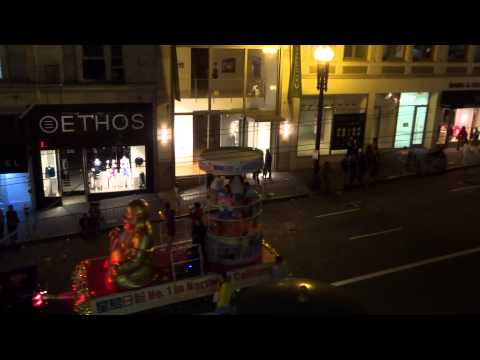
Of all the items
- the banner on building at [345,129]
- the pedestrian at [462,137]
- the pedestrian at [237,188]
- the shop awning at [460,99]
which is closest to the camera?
the pedestrian at [237,188]

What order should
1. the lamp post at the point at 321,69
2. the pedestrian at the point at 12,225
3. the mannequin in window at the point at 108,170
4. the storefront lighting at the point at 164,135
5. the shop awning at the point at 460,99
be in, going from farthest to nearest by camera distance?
the shop awning at the point at 460,99, the storefront lighting at the point at 164,135, the mannequin in window at the point at 108,170, the lamp post at the point at 321,69, the pedestrian at the point at 12,225

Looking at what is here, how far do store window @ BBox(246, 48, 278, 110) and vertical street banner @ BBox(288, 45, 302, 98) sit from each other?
842 mm

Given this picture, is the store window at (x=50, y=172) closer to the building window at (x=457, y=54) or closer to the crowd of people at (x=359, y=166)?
the crowd of people at (x=359, y=166)

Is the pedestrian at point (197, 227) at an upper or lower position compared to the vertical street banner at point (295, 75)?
lower

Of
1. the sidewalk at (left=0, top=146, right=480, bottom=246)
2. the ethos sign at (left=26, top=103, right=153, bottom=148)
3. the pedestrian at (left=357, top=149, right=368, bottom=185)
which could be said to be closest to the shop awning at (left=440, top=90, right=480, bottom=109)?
the sidewalk at (left=0, top=146, right=480, bottom=246)

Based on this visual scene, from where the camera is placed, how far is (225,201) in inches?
436

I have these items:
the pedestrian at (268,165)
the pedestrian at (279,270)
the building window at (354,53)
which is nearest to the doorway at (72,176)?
the pedestrian at (268,165)

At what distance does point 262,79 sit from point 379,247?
10.6 m

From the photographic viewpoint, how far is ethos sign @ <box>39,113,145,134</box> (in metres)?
17.7

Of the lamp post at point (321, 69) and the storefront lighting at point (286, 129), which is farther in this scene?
the storefront lighting at point (286, 129)

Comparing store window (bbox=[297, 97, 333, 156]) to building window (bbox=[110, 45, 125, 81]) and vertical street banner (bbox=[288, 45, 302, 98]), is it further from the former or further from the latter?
building window (bbox=[110, 45, 125, 81])

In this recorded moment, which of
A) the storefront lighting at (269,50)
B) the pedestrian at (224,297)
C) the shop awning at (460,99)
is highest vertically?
the storefront lighting at (269,50)

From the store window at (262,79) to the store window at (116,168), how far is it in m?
5.90

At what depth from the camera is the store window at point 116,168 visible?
19.0 m
